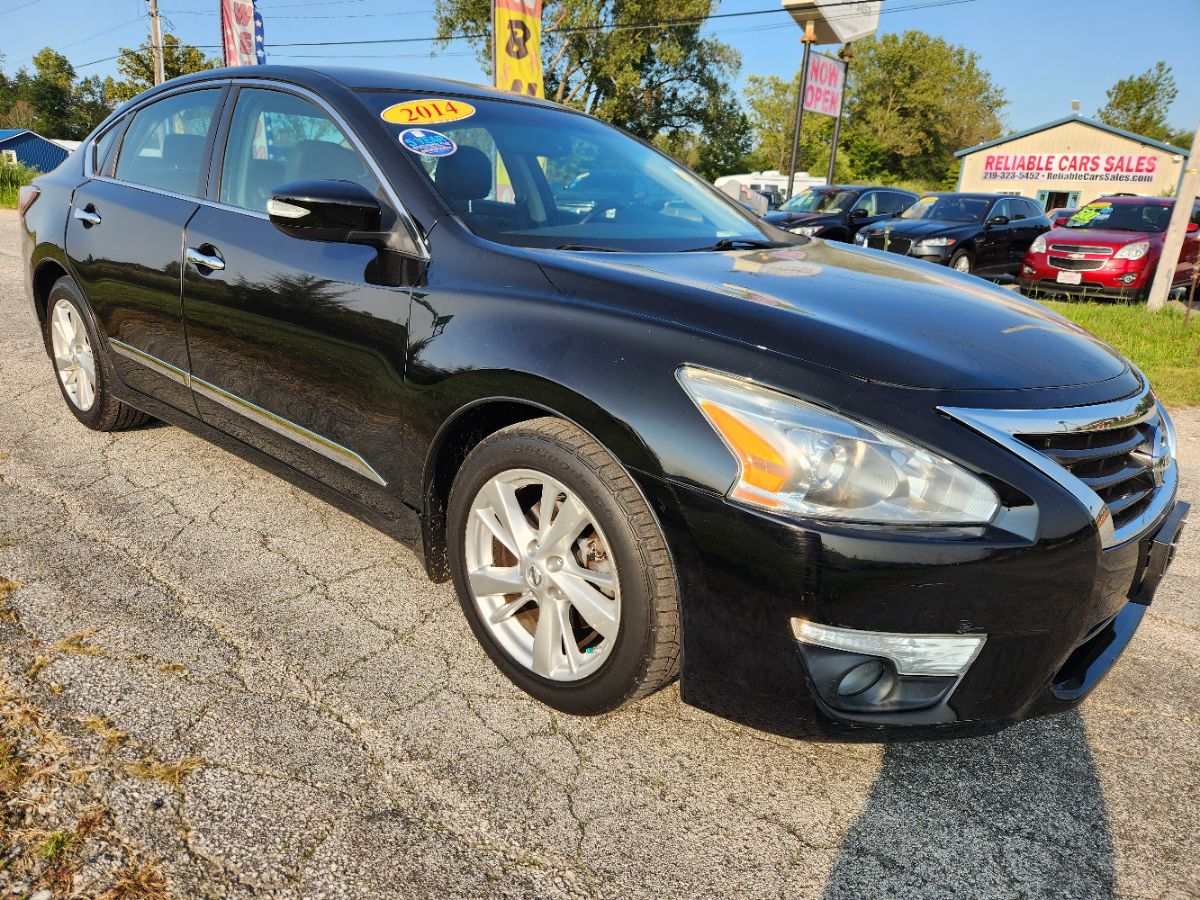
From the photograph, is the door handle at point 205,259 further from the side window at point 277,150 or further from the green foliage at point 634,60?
the green foliage at point 634,60

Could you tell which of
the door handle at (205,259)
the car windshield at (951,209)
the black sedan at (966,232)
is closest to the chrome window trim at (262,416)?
the door handle at (205,259)

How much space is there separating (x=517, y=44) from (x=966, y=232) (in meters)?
6.90

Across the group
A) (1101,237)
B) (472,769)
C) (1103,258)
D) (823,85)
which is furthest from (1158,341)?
(823,85)

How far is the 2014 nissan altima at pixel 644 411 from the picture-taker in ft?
5.77

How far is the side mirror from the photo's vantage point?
2.39 metres

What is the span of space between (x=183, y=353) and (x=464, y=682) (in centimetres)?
170

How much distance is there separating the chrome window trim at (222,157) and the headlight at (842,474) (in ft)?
3.70

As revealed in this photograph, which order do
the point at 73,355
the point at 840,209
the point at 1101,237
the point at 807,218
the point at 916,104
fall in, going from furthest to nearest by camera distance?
the point at 916,104 < the point at 840,209 < the point at 807,218 < the point at 1101,237 < the point at 73,355

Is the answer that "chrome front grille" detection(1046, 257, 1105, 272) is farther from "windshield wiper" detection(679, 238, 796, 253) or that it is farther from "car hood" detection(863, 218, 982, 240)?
"windshield wiper" detection(679, 238, 796, 253)

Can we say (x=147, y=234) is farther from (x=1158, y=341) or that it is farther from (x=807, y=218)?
(x=807, y=218)

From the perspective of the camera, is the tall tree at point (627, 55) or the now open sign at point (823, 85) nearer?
the now open sign at point (823, 85)

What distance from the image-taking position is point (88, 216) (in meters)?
3.69

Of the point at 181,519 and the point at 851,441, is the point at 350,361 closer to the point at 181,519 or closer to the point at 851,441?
the point at 181,519

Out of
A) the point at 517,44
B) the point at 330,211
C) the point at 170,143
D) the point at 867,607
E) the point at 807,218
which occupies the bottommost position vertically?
the point at 807,218
